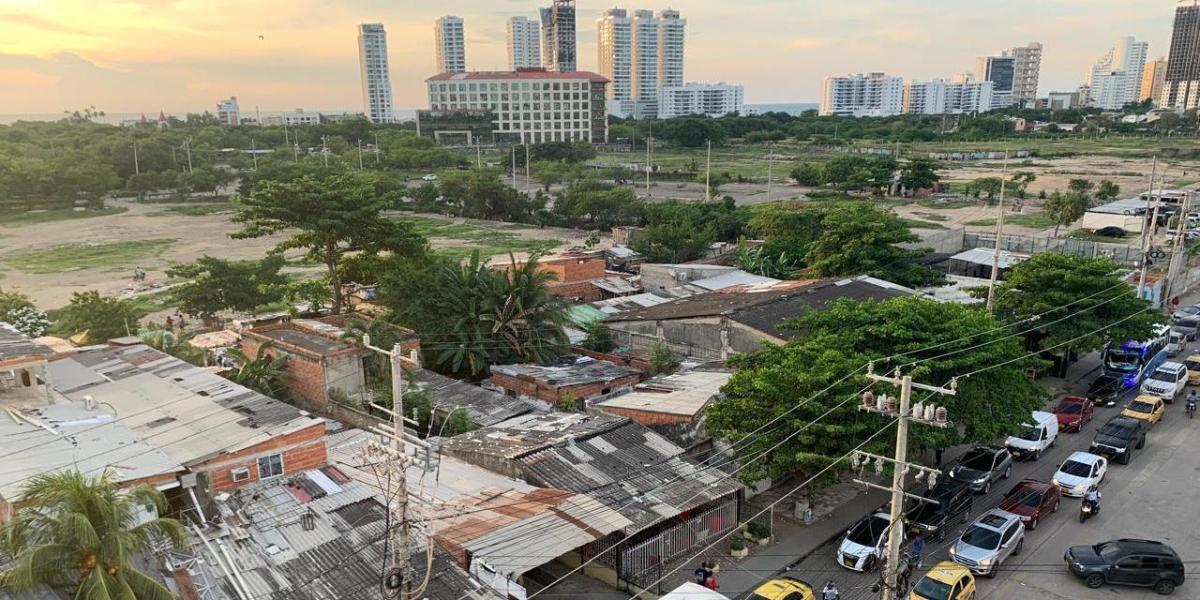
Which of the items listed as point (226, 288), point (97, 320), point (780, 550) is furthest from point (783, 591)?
point (226, 288)

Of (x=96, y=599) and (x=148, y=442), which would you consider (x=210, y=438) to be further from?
(x=96, y=599)

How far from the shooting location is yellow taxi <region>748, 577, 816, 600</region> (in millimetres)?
14211

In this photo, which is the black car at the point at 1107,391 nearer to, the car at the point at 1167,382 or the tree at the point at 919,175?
the car at the point at 1167,382

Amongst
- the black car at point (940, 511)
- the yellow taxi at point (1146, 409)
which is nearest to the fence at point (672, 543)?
the black car at point (940, 511)

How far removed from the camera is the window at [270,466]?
51.1 feet

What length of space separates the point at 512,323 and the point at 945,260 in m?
28.9

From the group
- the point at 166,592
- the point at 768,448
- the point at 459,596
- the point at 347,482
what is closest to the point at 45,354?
the point at 347,482

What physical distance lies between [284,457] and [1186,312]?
3999cm

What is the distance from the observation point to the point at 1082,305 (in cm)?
2673

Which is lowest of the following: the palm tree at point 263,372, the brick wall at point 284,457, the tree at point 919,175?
the palm tree at point 263,372

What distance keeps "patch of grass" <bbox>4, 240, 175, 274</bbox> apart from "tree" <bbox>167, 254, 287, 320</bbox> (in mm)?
22775

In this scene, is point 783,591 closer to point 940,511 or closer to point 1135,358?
point 940,511

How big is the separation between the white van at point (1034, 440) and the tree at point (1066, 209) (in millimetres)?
45403

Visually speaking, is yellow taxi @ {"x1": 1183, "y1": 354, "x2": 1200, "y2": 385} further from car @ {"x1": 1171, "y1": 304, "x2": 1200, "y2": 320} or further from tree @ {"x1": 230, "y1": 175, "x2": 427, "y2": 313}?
tree @ {"x1": 230, "y1": 175, "x2": 427, "y2": 313}
